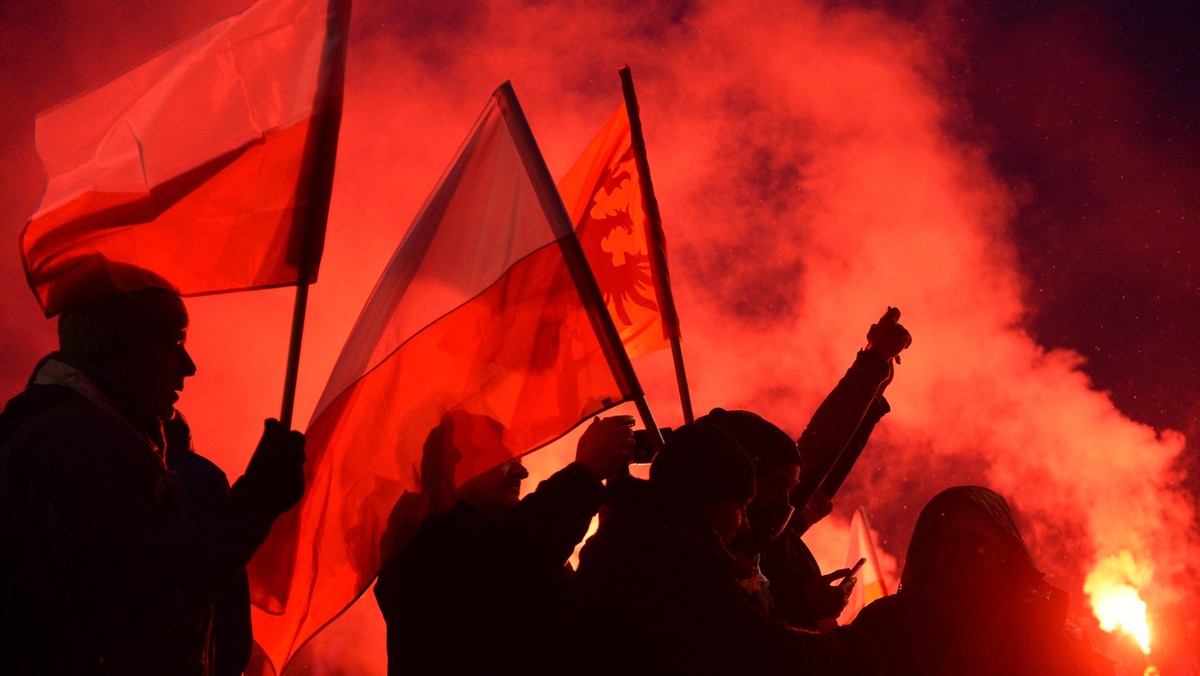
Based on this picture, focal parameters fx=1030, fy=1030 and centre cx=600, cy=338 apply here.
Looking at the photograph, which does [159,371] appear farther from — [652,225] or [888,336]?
[888,336]

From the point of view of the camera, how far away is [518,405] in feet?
10.4

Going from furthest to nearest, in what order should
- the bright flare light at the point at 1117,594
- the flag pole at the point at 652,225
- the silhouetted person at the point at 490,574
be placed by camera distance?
the bright flare light at the point at 1117,594 → the flag pole at the point at 652,225 → the silhouetted person at the point at 490,574

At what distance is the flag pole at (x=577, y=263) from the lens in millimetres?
3105

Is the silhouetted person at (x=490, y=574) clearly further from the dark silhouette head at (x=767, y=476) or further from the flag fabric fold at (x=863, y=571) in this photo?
the flag fabric fold at (x=863, y=571)

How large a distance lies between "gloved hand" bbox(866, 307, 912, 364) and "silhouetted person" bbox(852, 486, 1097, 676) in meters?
0.72

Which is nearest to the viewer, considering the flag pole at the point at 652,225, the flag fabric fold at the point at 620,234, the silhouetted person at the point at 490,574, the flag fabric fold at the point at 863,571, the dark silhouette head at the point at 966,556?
the silhouetted person at the point at 490,574

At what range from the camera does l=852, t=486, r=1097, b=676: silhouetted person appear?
3354 mm

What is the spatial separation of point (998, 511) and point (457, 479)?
215cm

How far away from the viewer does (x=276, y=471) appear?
2.42 m

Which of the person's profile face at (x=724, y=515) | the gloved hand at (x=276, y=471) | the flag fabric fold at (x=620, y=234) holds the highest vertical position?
the flag fabric fold at (x=620, y=234)

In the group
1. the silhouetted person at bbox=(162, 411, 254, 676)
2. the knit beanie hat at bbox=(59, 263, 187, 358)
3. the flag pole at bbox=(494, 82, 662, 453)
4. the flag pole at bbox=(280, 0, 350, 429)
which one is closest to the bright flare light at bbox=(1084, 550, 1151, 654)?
the flag pole at bbox=(494, 82, 662, 453)

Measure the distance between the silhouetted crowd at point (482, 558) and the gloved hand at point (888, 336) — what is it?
826mm

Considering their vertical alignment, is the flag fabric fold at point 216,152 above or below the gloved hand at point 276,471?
above

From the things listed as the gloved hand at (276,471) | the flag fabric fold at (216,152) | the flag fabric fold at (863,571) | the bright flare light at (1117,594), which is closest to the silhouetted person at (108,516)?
the gloved hand at (276,471)
